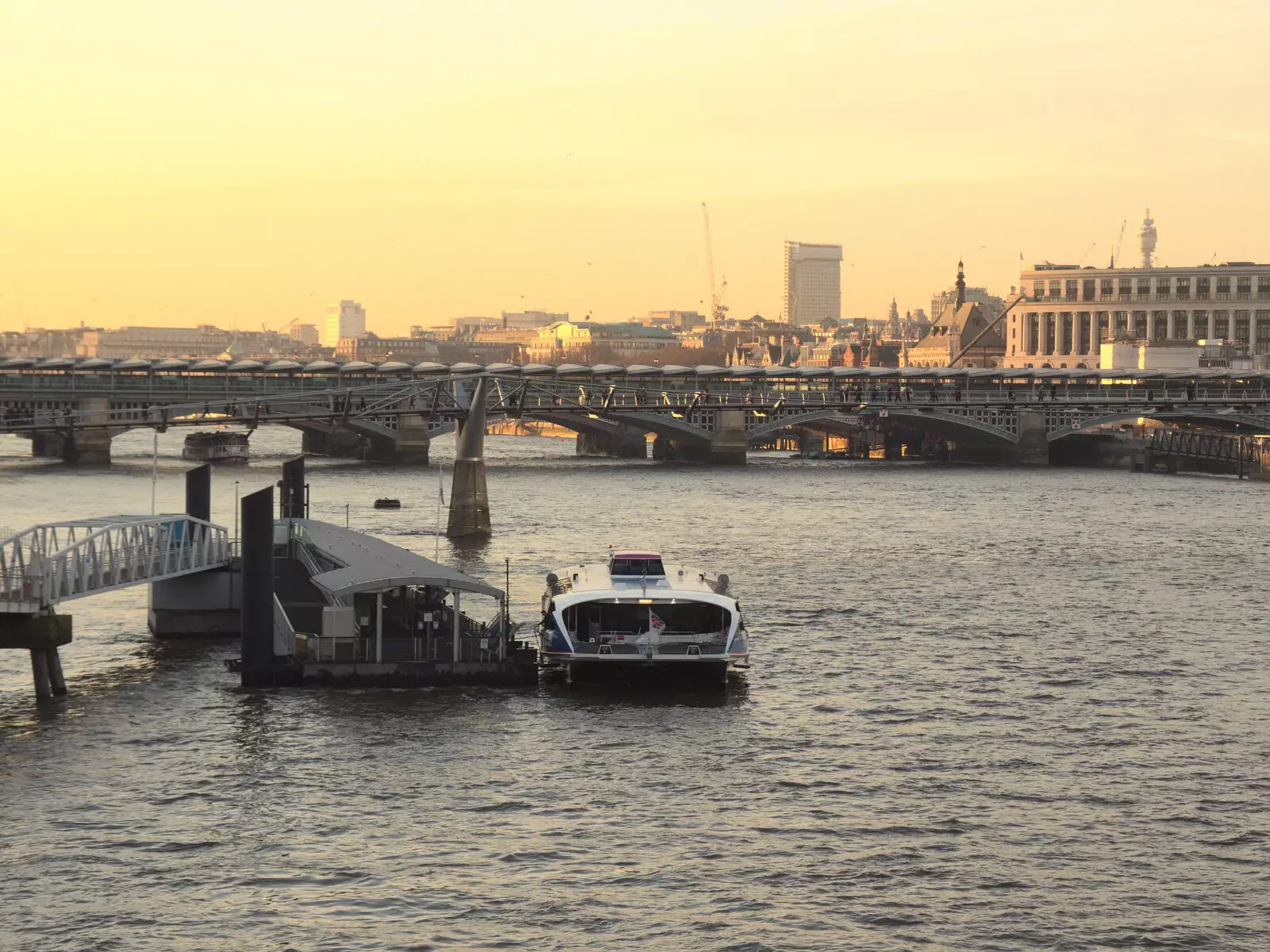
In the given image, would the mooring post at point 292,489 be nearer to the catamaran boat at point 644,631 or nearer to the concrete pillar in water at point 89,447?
the catamaran boat at point 644,631

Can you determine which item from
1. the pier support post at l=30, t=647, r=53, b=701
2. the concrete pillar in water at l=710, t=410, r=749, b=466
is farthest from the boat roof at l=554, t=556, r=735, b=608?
the concrete pillar in water at l=710, t=410, r=749, b=466

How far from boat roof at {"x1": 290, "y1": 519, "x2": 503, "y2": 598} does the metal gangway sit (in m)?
3.93

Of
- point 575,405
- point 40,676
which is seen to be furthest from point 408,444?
point 40,676

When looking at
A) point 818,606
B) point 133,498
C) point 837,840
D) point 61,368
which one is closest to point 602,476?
point 133,498

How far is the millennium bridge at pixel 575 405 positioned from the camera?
146375 millimetres

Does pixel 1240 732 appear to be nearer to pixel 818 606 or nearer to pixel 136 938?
pixel 818 606

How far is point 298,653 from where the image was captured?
1922 inches

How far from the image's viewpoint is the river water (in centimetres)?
3234

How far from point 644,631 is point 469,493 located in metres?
40.8

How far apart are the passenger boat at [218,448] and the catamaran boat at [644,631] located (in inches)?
3944

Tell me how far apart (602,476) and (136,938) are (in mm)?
112495

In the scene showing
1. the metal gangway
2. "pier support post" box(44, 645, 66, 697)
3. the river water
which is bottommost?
the river water

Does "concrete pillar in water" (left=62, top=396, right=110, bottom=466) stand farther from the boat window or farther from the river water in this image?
the boat window

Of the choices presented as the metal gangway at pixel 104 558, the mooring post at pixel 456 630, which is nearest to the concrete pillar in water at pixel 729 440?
the metal gangway at pixel 104 558
